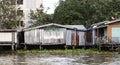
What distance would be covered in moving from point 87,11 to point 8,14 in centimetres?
1330

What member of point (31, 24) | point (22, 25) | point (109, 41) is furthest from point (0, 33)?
point (22, 25)

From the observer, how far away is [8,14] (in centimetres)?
5025

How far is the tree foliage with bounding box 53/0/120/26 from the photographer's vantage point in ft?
180

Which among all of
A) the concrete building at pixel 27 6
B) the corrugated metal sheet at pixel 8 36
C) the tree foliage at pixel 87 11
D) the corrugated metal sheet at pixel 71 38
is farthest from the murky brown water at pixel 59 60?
the concrete building at pixel 27 6

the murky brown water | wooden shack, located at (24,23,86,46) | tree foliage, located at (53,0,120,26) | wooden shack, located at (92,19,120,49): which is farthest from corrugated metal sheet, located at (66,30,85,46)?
the murky brown water

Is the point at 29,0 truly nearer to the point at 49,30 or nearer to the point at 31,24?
the point at 31,24

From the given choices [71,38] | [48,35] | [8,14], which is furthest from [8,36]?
[8,14]

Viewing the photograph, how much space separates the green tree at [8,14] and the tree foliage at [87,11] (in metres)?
9.33

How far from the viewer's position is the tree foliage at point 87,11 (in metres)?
54.8

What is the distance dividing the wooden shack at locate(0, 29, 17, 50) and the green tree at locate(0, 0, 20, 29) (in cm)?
734

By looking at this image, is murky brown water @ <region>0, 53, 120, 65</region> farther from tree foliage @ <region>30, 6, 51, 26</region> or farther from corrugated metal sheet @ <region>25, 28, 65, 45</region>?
tree foliage @ <region>30, 6, 51, 26</region>

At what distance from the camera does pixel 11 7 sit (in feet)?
165

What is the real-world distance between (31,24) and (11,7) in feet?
31.2

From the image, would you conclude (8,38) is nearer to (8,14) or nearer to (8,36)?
(8,36)
